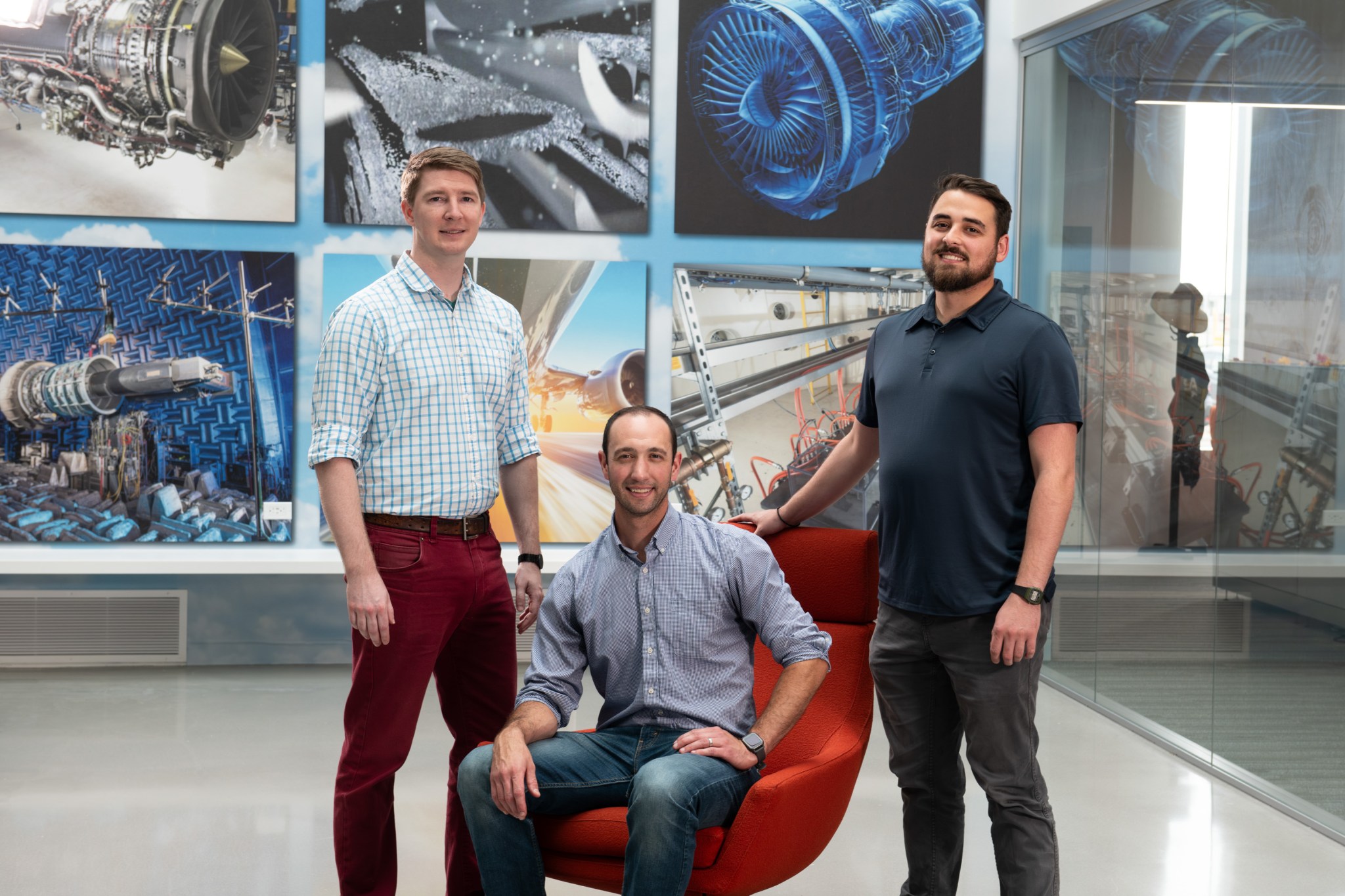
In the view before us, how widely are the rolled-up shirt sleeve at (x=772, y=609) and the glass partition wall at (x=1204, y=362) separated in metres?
2.06

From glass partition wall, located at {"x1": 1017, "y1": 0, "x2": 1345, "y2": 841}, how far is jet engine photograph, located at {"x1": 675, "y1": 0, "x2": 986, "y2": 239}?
402 mm

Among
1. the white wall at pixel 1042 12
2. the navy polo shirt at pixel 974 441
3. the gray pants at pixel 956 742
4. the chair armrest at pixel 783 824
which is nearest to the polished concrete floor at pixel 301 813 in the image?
the gray pants at pixel 956 742

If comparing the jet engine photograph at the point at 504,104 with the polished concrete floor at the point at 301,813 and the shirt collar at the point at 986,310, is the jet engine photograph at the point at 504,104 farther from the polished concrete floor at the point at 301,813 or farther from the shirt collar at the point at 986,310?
the shirt collar at the point at 986,310

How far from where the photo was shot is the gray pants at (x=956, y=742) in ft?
7.38

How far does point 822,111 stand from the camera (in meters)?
5.13

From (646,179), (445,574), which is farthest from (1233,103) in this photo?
(445,574)

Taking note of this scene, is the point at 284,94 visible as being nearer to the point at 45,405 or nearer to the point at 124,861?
the point at 45,405

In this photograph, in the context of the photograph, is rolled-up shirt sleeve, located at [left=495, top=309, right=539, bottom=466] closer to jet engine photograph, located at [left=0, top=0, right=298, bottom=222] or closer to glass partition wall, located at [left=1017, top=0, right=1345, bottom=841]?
glass partition wall, located at [left=1017, top=0, right=1345, bottom=841]

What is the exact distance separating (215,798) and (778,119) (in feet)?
11.5

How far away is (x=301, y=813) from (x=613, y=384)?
2.34 meters

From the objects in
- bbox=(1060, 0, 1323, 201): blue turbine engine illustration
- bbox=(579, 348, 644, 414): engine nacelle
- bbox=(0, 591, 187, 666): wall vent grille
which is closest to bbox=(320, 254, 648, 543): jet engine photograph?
bbox=(579, 348, 644, 414): engine nacelle

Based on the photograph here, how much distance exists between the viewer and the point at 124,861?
302 centimetres

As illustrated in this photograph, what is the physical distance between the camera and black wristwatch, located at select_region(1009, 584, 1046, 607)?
2166mm

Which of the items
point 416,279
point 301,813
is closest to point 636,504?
point 416,279
